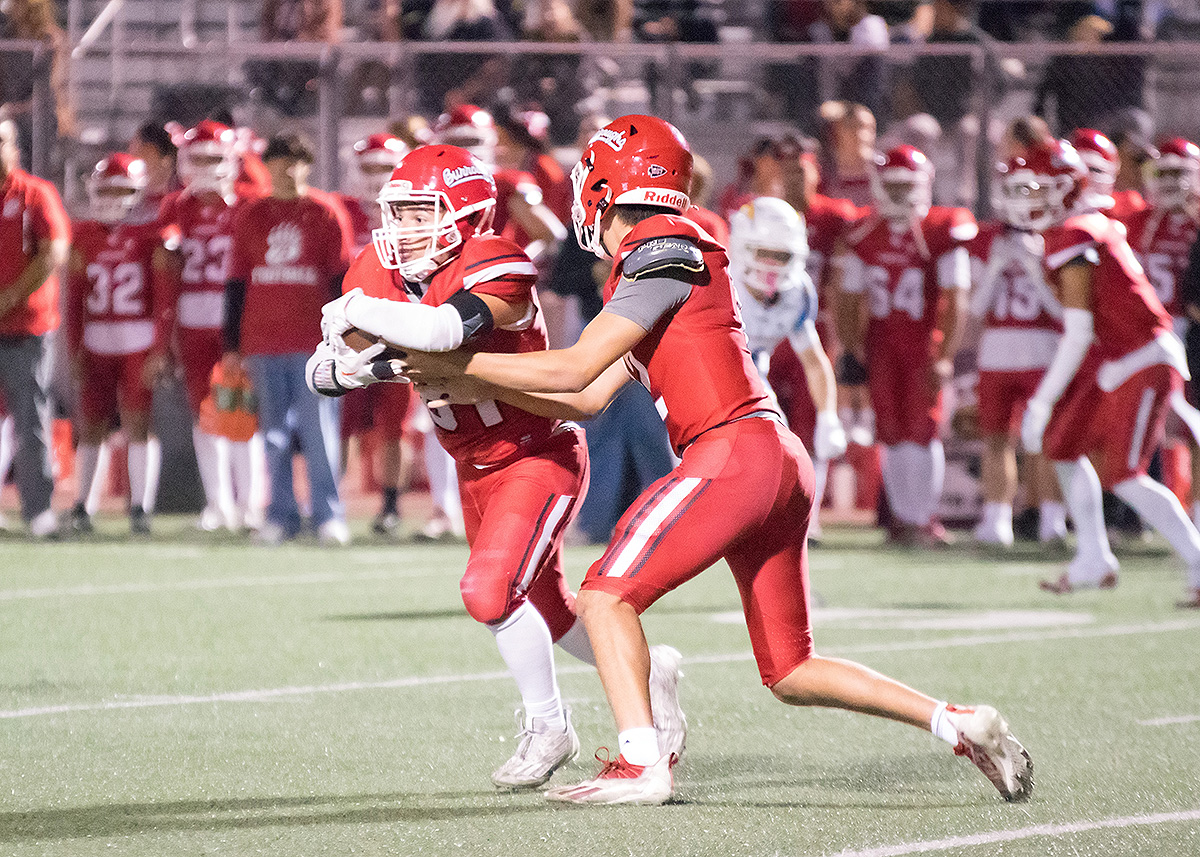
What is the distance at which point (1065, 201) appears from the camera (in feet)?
29.1

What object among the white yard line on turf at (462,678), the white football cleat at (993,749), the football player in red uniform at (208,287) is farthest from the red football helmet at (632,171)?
the football player in red uniform at (208,287)

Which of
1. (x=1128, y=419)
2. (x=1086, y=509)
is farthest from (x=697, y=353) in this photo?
(x=1086, y=509)

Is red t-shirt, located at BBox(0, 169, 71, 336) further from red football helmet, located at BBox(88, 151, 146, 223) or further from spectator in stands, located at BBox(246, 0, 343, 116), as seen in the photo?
spectator in stands, located at BBox(246, 0, 343, 116)

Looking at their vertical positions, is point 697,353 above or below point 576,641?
above

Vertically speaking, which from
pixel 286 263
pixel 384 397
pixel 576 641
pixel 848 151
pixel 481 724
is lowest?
pixel 384 397

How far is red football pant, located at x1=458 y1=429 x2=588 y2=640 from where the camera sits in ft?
15.0

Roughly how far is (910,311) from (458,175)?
21.8 ft

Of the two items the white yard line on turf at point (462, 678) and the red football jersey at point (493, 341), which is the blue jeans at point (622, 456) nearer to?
the white yard line on turf at point (462, 678)

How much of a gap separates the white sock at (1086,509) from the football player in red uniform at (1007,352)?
193cm

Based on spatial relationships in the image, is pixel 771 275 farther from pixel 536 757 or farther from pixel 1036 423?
pixel 536 757

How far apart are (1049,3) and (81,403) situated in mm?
7742

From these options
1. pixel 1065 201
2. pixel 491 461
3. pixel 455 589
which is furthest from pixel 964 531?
pixel 491 461

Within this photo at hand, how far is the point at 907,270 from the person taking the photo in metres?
11.0

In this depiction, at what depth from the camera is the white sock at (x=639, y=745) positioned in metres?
4.22
